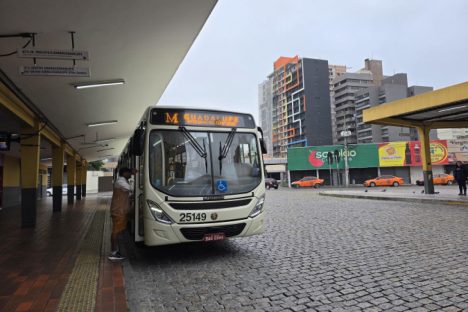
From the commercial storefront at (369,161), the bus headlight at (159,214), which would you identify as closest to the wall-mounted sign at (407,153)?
the commercial storefront at (369,161)

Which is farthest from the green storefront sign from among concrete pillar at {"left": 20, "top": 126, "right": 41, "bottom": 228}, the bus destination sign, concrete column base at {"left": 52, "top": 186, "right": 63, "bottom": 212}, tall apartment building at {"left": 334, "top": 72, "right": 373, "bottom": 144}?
tall apartment building at {"left": 334, "top": 72, "right": 373, "bottom": 144}

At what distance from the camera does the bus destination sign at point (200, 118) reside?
5.79m

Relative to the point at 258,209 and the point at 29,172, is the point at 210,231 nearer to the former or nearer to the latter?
the point at 258,209

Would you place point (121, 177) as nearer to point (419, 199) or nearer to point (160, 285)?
point (160, 285)

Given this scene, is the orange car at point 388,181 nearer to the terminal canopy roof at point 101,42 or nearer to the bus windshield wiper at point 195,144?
the terminal canopy roof at point 101,42

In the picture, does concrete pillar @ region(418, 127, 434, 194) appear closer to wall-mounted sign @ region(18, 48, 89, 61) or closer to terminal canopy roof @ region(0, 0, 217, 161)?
terminal canopy roof @ region(0, 0, 217, 161)

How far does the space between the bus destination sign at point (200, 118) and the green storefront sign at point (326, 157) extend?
38063 millimetres

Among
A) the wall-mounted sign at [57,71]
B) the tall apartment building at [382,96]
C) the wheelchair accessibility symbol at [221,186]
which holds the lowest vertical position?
→ the wheelchair accessibility symbol at [221,186]

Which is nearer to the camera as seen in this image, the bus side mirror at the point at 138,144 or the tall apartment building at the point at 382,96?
the bus side mirror at the point at 138,144

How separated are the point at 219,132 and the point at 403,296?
12.8 feet

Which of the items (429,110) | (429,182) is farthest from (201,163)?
(429,182)

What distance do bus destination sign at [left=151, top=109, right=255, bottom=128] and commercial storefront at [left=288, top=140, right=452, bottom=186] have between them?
35.3 meters

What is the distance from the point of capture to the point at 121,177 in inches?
239

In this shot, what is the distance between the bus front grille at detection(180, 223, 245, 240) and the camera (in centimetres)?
528
